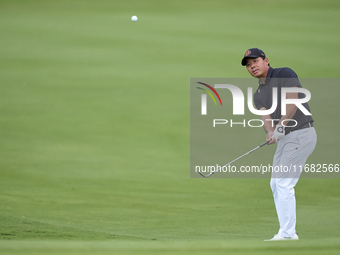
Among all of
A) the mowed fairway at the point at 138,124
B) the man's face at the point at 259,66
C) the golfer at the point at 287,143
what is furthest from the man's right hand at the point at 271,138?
the mowed fairway at the point at 138,124

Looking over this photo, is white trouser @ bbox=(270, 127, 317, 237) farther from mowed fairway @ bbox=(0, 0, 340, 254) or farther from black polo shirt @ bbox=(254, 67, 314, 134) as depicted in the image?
mowed fairway @ bbox=(0, 0, 340, 254)

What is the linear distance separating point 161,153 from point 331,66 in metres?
3.42

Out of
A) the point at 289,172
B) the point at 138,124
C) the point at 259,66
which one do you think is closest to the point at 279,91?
the point at 259,66

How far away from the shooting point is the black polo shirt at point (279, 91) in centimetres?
354

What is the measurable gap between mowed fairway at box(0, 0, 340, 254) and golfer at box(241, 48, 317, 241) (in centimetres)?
40

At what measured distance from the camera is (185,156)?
7.23 meters

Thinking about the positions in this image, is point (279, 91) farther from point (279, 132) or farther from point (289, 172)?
point (289, 172)

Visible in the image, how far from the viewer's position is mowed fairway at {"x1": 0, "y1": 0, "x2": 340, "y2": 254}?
15.4ft

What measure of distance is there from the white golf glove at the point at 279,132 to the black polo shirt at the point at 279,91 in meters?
0.03

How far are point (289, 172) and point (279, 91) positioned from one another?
1.67 ft

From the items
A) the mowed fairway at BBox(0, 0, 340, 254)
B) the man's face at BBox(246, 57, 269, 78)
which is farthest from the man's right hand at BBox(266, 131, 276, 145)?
the mowed fairway at BBox(0, 0, 340, 254)

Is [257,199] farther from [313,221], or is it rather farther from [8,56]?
[8,56]

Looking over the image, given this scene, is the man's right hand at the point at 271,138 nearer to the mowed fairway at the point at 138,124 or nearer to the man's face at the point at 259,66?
the man's face at the point at 259,66

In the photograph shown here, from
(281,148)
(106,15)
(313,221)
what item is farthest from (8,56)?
(281,148)
